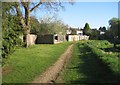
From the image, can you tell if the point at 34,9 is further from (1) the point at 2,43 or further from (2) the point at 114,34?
(2) the point at 114,34

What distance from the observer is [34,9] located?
142 feet

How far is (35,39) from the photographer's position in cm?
6231

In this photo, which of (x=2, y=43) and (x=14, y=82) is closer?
(x=14, y=82)

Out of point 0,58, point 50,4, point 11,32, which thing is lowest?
point 0,58

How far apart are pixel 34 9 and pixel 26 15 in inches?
64.2

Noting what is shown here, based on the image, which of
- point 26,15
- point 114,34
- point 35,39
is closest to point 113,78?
A: point 26,15

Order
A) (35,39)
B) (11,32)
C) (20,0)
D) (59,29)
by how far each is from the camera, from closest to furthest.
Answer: (11,32), (20,0), (35,39), (59,29)

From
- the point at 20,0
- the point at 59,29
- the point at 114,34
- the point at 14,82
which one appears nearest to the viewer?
the point at 14,82

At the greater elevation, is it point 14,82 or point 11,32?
point 11,32

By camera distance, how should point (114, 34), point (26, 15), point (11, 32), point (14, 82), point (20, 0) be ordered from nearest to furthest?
point (14, 82) < point (11, 32) < point (20, 0) < point (26, 15) < point (114, 34)

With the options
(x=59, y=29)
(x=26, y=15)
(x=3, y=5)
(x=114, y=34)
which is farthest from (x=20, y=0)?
(x=114, y=34)

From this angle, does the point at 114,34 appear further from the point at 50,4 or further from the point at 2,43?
the point at 2,43

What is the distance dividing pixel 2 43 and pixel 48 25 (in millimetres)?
68771

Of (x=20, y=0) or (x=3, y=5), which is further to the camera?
(x=20, y=0)
